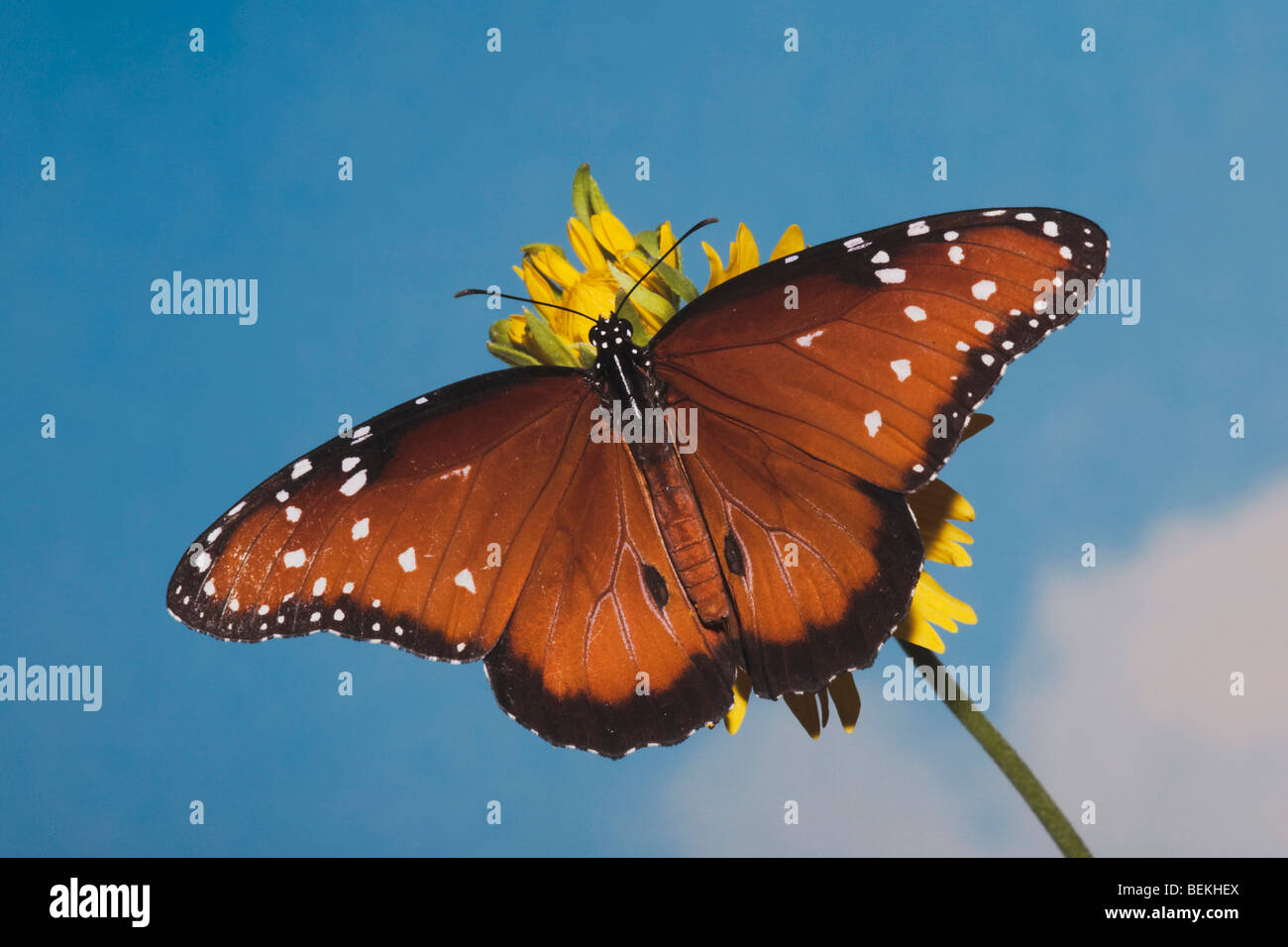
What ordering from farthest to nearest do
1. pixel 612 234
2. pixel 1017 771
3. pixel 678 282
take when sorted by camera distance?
pixel 612 234 → pixel 678 282 → pixel 1017 771

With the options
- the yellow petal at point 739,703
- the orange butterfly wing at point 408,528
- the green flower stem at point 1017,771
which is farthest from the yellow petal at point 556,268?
the green flower stem at point 1017,771

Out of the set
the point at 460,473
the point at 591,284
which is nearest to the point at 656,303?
the point at 591,284

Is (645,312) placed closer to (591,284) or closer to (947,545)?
(591,284)

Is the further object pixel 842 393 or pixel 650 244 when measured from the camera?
A: pixel 650 244

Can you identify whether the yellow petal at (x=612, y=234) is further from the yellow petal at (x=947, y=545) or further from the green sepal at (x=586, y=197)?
the yellow petal at (x=947, y=545)

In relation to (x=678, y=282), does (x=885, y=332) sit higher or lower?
lower

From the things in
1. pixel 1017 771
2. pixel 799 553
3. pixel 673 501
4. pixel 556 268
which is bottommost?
pixel 1017 771

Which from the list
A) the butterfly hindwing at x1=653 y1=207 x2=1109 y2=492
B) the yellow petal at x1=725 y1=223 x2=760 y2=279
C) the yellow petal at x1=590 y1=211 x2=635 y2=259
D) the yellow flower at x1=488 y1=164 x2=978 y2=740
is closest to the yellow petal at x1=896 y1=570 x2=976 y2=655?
the yellow flower at x1=488 y1=164 x2=978 y2=740
